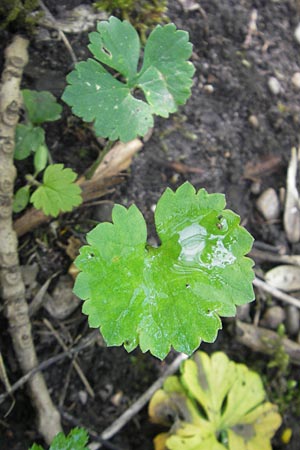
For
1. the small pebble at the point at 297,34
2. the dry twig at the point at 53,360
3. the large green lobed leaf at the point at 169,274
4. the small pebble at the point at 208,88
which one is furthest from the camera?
the small pebble at the point at 297,34

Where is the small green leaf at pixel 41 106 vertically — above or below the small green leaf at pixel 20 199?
above

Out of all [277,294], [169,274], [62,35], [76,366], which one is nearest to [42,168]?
[62,35]

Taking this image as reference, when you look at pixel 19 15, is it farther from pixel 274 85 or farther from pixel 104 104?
pixel 274 85

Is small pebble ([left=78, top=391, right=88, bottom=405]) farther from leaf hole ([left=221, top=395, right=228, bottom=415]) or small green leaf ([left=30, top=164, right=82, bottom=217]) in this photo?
small green leaf ([left=30, top=164, right=82, bottom=217])

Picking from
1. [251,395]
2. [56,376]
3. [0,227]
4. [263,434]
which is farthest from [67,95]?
[263,434]

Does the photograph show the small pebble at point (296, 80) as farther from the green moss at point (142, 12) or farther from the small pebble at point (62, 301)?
the small pebble at point (62, 301)

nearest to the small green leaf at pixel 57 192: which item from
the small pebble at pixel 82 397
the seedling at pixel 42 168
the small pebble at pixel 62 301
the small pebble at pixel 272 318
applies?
the seedling at pixel 42 168

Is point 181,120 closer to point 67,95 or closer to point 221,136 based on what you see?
point 221,136
